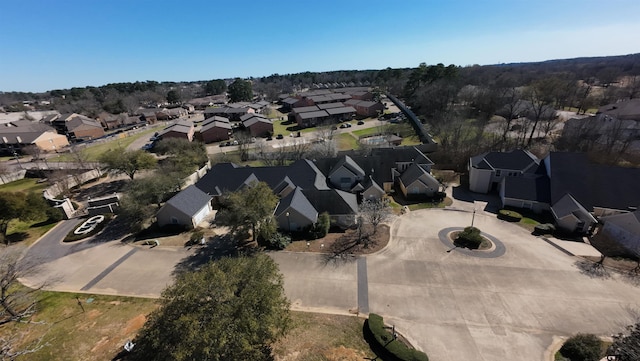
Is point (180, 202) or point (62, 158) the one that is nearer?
point (180, 202)

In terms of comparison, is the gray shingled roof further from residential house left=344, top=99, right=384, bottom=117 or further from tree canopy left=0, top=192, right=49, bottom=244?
residential house left=344, top=99, right=384, bottom=117

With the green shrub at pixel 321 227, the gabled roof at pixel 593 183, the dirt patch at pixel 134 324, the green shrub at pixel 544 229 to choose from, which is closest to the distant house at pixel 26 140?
the dirt patch at pixel 134 324

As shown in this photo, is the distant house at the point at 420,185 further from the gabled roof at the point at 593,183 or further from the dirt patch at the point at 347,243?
the gabled roof at the point at 593,183

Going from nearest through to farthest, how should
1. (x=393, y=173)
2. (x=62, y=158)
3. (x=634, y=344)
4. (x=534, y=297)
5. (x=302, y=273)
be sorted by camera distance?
(x=634, y=344) < (x=534, y=297) < (x=302, y=273) < (x=393, y=173) < (x=62, y=158)

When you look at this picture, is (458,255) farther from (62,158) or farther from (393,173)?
(62,158)

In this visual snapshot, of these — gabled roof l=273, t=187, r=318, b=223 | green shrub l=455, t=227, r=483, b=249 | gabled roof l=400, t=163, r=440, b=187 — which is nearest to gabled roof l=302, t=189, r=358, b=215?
gabled roof l=273, t=187, r=318, b=223

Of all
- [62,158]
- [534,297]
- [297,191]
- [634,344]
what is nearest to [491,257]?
[534,297]

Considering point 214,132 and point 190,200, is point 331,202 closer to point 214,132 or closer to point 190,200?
point 190,200

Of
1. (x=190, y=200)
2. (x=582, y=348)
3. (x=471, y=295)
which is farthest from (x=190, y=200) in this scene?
(x=582, y=348)
